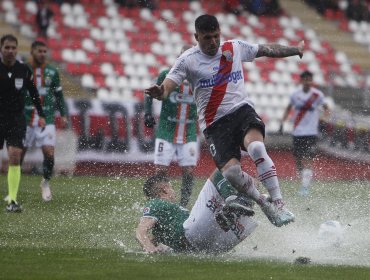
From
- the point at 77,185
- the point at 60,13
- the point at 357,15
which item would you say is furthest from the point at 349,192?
the point at 357,15

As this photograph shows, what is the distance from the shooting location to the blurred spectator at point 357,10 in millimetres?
28047

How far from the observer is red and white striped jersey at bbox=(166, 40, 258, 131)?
31.2 feet

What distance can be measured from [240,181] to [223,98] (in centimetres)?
96

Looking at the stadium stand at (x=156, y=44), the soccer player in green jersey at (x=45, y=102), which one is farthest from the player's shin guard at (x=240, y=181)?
the stadium stand at (x=156, y=44)

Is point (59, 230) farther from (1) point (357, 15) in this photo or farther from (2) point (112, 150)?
(1) point (357, 15)

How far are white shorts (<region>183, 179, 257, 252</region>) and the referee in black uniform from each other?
4.50 metres

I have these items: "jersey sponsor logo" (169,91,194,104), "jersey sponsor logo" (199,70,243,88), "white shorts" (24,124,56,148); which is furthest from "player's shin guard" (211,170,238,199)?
"white shorts" (24,124,56,148)

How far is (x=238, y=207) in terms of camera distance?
338 inches

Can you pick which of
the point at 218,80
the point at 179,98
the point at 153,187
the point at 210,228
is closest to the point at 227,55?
the point at 218,80

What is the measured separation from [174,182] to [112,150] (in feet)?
9.17

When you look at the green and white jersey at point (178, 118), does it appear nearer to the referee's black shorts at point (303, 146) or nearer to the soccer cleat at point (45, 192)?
the soccer cleat at point (45, 192)

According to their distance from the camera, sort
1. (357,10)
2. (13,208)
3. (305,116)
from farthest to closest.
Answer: (357,10)
(305,116)
(13,208)

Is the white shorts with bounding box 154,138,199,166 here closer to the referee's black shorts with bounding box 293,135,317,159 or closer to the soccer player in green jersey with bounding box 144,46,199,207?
the soccer player in green jersey with bounding box 144,46,199,207

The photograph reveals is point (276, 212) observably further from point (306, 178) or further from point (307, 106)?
point (307, 106)
